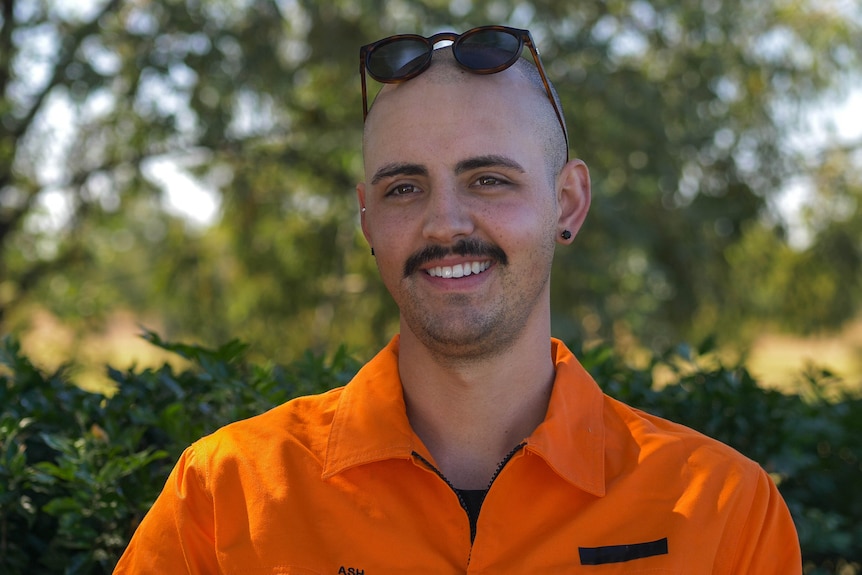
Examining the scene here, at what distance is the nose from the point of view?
83.2 inches

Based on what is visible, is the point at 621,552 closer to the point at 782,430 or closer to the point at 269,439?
the point at 269,439

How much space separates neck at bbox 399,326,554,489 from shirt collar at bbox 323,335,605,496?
2.8 inches

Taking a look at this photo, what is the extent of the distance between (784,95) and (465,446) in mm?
9138

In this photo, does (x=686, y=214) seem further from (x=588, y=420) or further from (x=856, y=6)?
(x=588, y=420)

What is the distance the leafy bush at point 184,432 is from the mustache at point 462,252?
0.76 metres

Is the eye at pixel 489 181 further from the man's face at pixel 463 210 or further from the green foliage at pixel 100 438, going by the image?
the green foliage at pixel 100 438

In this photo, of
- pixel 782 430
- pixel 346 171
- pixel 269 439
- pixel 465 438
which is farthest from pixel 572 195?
pixel 346 171

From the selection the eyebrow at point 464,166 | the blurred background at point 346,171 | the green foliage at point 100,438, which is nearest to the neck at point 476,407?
the eyebrow at point 464,166

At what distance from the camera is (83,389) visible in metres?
2.87

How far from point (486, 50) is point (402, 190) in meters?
0.39

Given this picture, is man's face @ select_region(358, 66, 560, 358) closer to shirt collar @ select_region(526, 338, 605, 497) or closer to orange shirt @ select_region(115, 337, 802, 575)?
shirt collar @ select_region(526, 338, 605, 497)

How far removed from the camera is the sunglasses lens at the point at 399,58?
2.30 metres

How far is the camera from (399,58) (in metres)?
2.32

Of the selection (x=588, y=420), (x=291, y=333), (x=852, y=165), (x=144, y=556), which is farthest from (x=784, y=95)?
(x=144, y=556)
